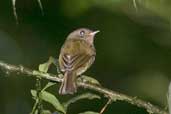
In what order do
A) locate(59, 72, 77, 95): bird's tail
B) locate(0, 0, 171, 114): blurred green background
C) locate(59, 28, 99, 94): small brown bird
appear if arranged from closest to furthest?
locate(59, 72, 77, 95): bird's tail < locate(59, 28, 99, 94): small brown bird < locate(0, 0, 171, 114): blurred green background

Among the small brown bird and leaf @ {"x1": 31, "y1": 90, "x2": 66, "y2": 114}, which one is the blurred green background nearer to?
the small brown bird

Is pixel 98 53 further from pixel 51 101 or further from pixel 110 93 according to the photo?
pixel 51 101

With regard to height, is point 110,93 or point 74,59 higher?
point 110,93

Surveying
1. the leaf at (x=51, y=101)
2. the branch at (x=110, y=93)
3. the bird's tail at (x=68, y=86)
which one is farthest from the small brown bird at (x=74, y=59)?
the leaf at (x=51, y=101)

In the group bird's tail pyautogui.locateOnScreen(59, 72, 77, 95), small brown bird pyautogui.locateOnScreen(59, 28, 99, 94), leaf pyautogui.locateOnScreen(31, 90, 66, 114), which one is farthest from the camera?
small brown bird pyautogui.locateOnScreen(59, 28, 99, 94)

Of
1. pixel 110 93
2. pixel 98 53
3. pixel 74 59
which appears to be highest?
pixel 110 93

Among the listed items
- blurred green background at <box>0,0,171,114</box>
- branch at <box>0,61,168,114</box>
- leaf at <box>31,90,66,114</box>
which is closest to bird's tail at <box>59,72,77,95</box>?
blurred green background at <box>0,0,171,114</box>

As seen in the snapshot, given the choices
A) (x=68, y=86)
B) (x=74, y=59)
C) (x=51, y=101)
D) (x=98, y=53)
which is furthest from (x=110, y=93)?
(x=98, y=53)

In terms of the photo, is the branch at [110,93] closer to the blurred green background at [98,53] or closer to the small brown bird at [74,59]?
the small brown bird at [74,59]
